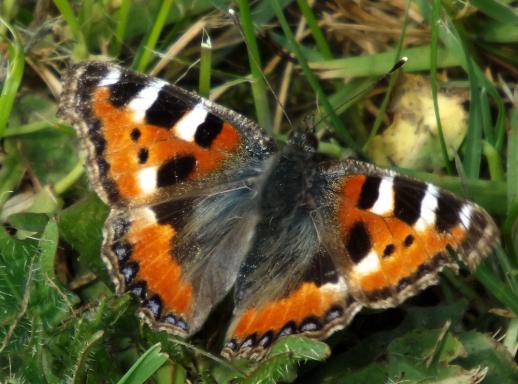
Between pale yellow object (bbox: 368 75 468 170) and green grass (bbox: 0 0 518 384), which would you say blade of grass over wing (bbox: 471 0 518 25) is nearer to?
green grass (bbox: 0 0 518 384)

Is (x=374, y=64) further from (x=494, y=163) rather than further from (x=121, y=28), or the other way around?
(x=121, y=28)

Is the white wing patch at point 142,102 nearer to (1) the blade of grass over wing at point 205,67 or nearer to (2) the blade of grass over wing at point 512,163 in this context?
(1) the blade of grass over wing at point 205,67

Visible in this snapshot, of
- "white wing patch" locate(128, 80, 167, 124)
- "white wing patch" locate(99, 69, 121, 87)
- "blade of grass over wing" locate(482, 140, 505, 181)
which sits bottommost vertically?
"blade of grass over wing" locate(482, 140, 505, 181)

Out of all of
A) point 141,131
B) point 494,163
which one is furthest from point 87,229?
point 494,163

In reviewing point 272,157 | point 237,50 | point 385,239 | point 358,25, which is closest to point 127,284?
point 272,157

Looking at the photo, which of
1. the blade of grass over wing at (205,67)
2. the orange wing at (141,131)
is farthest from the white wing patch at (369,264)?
the blade of grass over wing at (205,67)

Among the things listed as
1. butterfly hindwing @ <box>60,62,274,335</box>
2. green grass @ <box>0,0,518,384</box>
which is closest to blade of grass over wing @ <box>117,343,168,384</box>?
green grass @ <box>0,0,518,384</box>
